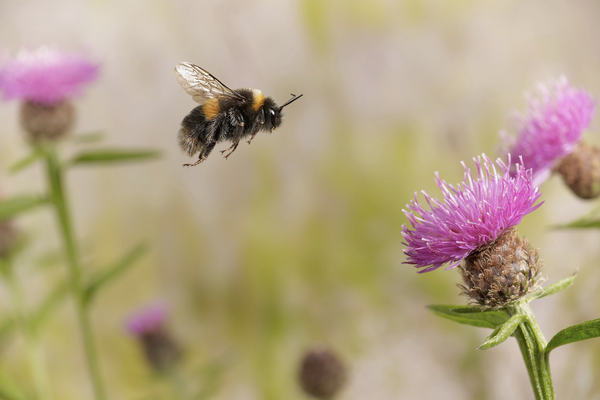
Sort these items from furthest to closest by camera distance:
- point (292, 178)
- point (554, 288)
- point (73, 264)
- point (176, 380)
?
point (292, 178)
point (176, 380)
point (73, 264)
point (554, 288)

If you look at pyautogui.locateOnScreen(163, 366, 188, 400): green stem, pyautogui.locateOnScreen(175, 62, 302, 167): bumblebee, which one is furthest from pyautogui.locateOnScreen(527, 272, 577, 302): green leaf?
pyautogui.locateOnScreen(163, 366, 188, 400): green stem

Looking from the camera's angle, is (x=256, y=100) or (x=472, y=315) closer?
(x=472, y=315)

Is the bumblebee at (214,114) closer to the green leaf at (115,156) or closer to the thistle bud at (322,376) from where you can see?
the green leaf at (115,156)

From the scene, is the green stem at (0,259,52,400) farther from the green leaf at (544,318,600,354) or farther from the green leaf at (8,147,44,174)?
the green leaf at (544,318,600,354)

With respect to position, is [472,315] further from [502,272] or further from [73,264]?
[73,264]

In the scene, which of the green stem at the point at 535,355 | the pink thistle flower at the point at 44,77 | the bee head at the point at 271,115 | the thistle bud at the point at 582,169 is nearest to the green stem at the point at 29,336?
the pink thistle flower at the point at 44,77

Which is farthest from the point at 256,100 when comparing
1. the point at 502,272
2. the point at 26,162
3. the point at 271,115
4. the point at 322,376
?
the point at 322,376
